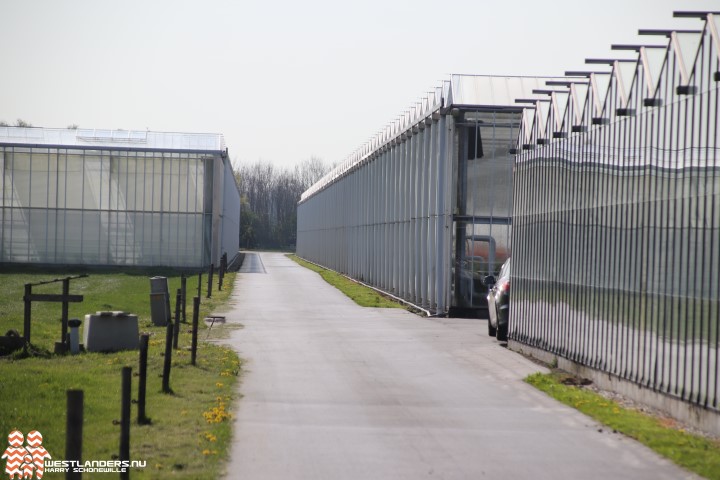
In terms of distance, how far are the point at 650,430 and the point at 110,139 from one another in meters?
42.4

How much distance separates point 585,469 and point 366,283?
3231cm

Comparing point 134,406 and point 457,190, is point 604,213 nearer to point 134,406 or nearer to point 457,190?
point 134,406

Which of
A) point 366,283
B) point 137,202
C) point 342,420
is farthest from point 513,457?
point 137,202

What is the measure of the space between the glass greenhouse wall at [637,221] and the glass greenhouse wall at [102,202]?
32.7 meters

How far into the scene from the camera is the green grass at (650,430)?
7.87 metres

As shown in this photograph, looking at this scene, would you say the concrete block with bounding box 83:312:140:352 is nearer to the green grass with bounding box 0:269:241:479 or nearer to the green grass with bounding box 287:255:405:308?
the green grass with bounding box 0:269:241:479

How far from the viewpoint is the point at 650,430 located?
915 centimetres

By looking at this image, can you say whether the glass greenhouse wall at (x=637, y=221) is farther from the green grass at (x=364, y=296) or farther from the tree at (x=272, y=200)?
the tree at (x=272, y=200)

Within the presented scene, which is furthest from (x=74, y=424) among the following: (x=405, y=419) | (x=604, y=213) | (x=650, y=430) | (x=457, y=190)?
(x=457, y=190)

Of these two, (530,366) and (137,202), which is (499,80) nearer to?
(530,366)

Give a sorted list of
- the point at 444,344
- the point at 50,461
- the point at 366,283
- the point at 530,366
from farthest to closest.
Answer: the point at 366,283, the point at 444,344, the point at 530,366, the point at 50,461

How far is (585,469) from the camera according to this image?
7668 mm

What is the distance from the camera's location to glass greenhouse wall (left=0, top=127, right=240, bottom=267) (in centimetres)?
4553

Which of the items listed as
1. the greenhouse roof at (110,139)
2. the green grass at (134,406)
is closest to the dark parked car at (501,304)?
the green grass at (134,406)
